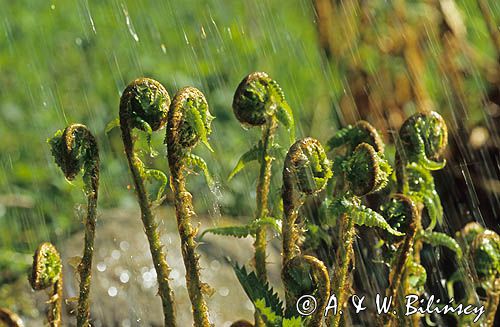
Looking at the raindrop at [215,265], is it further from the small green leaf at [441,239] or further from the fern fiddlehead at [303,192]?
the fern fiddlehead at [303,192]

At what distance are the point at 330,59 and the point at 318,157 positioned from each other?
2.28 meters

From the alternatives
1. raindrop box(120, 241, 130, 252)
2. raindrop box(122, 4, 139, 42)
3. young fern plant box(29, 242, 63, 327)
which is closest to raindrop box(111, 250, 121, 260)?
raindrop box(120, 241, 130, 252)

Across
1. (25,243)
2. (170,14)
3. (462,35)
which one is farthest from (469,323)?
(170,14)

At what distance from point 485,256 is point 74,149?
2.28ft

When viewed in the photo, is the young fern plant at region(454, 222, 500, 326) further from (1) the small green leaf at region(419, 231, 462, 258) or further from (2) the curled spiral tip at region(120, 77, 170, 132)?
(2) the curled spiral tip at region(120, 77, 170, 132)

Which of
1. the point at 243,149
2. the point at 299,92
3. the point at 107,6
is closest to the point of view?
the point at 243,149

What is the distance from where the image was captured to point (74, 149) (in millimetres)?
1310

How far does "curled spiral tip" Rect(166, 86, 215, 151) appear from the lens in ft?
4.09

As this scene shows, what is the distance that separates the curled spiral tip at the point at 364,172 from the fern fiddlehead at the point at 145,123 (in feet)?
0.91

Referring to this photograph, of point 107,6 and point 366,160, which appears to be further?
point 107,6

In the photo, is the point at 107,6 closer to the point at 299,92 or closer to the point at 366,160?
the point at 299,92

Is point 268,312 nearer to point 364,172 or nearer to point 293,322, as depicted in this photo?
point 293,322

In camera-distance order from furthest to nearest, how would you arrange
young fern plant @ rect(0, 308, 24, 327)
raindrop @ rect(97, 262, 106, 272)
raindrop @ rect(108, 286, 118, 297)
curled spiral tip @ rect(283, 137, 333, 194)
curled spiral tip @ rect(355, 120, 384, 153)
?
raindrop @ rect(97, 262, 106, 272)
raindrop @ rect(108, 286, 118, 297)
curled spiral tip @ rect(355, 120, 384, 153)
young fern plant @ rect(0, 308, 24, 327)
curled spiral tip @ rect(283, 137, 333, 194)

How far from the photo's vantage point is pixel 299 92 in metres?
4.63
